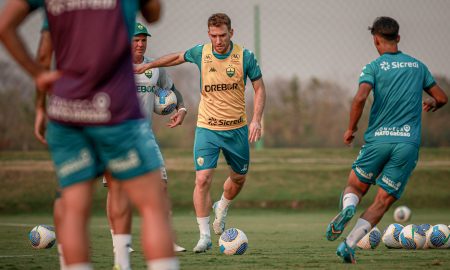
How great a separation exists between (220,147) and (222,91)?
2.01 ft

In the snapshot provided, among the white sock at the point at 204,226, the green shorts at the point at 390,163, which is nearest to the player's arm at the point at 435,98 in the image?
the green shorts at the point at 390,163

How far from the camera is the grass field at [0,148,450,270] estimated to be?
909cm

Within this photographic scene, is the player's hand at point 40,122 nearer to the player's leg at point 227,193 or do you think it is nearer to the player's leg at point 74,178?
the player's leg at point 74,178

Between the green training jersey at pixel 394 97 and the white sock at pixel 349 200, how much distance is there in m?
0.51

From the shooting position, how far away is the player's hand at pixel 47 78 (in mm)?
4488

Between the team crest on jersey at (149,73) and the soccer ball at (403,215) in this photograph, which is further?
the soccer ball at (403,215)

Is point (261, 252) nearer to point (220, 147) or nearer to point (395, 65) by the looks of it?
point (220, 147)

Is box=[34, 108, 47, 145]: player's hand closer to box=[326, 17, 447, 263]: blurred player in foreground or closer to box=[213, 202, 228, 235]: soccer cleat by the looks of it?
box=[326, 17, 447, 263]: blurred player in foreground

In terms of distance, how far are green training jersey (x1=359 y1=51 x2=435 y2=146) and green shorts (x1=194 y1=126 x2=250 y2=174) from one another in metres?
2.36

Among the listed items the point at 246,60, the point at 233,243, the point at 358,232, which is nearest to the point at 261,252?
the point at 233,243

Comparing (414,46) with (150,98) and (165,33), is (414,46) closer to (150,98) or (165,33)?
(165,33)

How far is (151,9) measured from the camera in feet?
15.7

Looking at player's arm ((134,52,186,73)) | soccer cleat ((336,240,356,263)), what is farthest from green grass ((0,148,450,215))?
soccer cleat ((336,240,356,263))

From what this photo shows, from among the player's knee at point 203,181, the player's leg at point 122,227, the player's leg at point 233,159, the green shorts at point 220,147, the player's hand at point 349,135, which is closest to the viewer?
the player's leg at point 122,227
